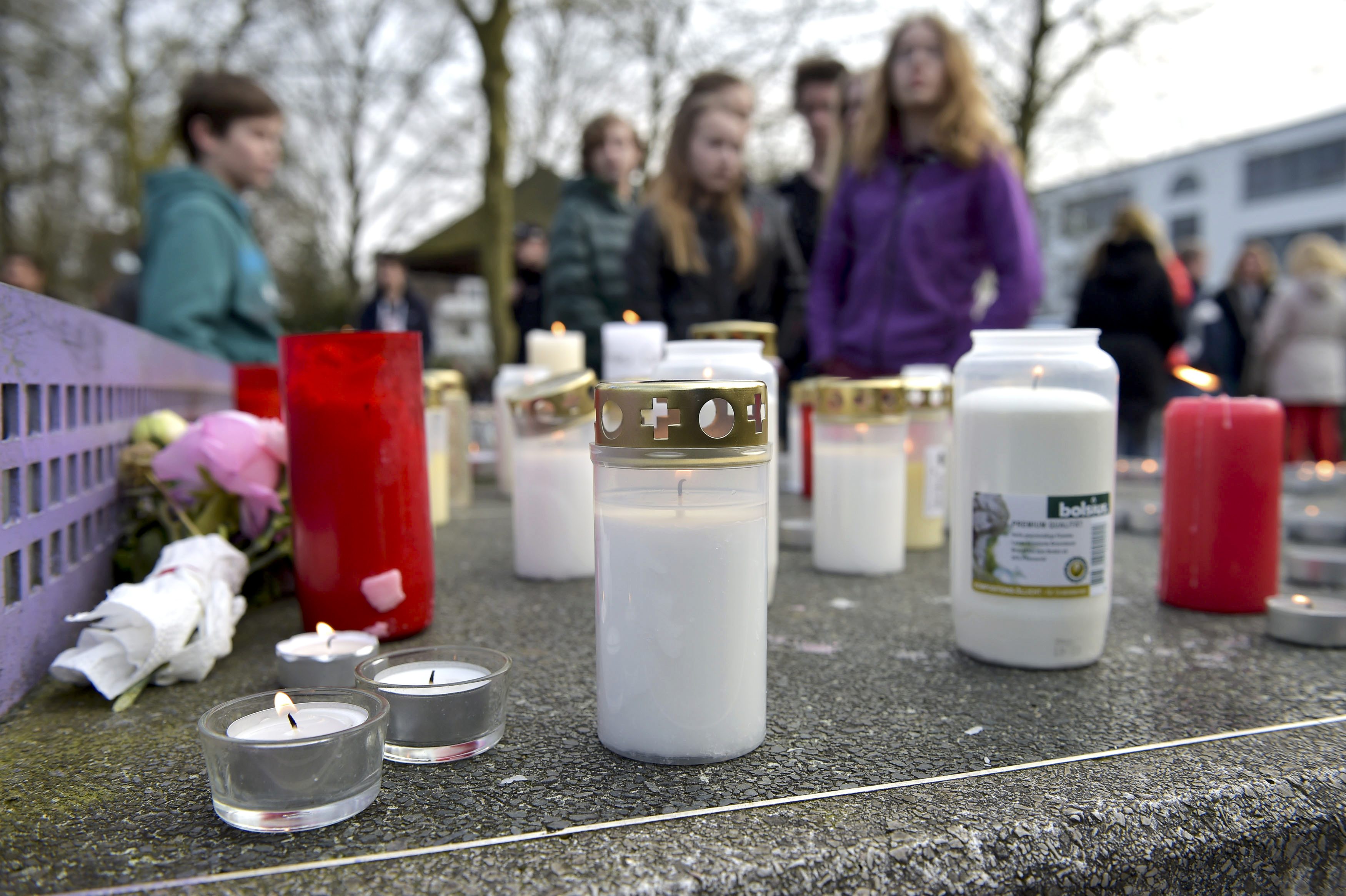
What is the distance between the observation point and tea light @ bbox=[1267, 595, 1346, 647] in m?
1.30

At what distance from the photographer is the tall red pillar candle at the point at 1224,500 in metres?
1.44

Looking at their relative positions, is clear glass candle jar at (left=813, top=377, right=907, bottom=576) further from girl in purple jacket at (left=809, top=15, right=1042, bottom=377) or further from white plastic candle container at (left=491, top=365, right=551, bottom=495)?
girl in purple jacket at (left=809, top=15, right=1042, bottom=377)

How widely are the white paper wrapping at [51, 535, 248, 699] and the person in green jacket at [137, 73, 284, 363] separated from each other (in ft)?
5.70

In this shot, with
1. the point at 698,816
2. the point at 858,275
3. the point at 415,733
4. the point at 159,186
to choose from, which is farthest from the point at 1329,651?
the point at 159,186

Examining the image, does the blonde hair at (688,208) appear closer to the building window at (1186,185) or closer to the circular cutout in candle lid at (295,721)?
the circular cutout in candle lid at (295,721)

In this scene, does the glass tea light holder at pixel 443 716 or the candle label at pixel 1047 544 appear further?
the candle label at pixel 1047 544

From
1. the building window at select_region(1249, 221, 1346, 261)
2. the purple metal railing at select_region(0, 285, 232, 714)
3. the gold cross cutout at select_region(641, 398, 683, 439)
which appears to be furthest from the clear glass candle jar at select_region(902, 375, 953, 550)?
the building window at select_region(1249, 221, 1346, 261)

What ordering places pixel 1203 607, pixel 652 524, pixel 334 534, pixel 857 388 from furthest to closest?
pixel 857 388, pixel 1203 607, pixel 334 534, pixel 652 524

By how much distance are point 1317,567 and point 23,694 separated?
2.04 metres

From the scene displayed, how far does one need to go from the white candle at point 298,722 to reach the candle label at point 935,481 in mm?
1364

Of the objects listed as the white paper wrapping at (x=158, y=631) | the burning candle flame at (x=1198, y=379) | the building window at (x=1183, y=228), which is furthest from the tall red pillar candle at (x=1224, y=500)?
the building window at (x=1183, y=228)

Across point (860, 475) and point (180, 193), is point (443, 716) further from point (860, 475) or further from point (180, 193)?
point (180, 193)

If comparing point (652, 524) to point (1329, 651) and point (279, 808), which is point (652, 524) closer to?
point (279, 808)

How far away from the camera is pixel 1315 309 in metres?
6.10
